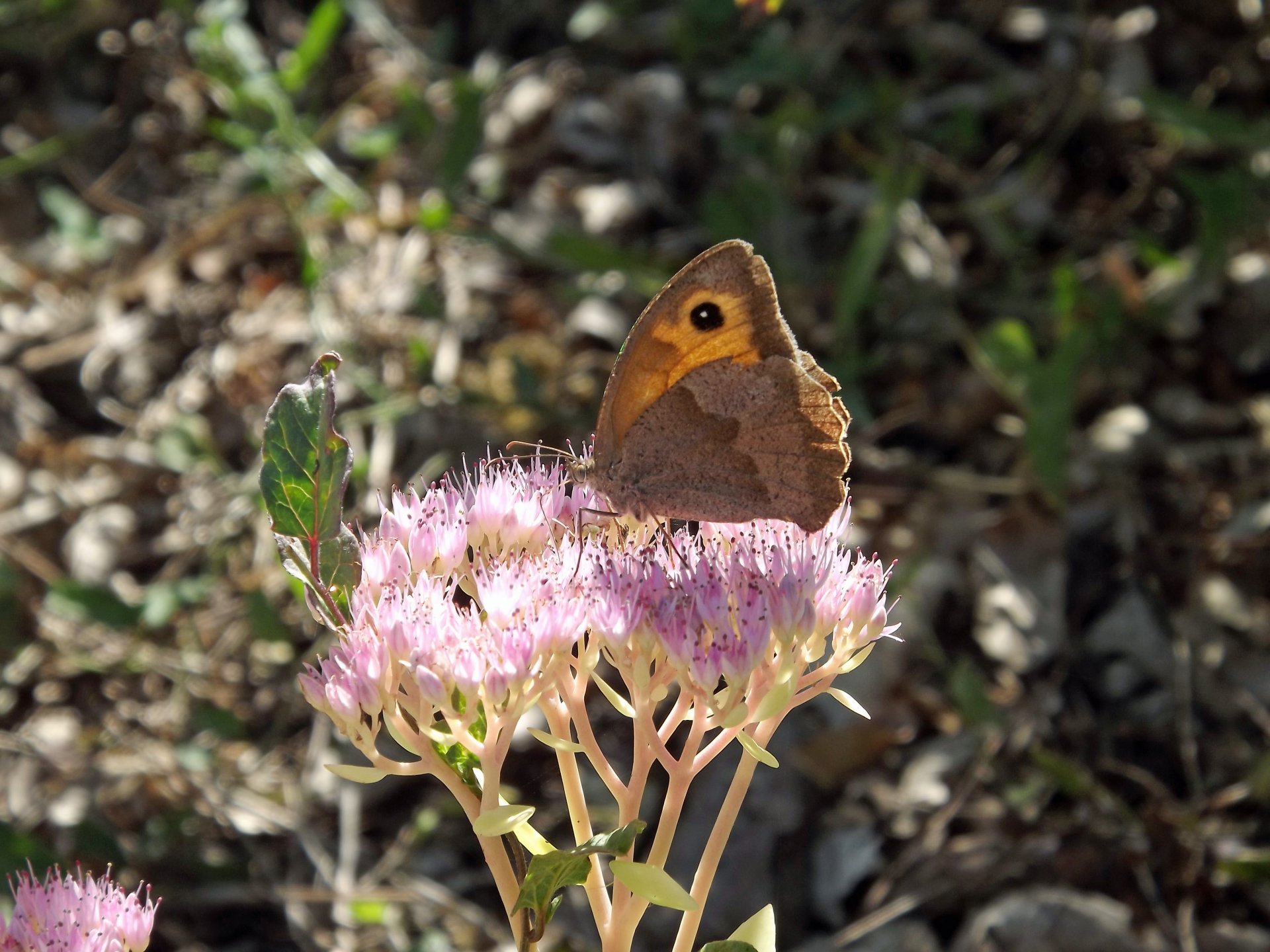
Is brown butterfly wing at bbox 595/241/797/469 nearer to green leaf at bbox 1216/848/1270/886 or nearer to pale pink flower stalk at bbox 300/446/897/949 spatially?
pale pink flower stalk at bbox 300/446/897/949

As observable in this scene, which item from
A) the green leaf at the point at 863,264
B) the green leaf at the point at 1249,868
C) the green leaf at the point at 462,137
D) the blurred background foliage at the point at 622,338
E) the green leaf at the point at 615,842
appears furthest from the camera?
the green leaf at the point at 462,137

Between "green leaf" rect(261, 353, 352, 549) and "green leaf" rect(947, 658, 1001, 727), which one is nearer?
"green leaf" rect(261, 353, 352, 549)

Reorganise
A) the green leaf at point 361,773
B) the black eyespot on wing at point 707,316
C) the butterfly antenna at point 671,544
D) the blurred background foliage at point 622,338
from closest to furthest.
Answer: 1. the green leaf at point 361,773
2. the butterfly antenna at point 671,544
3. the black eyespot on wing at point 707,316
4. the blurred background foliage at point 622,338

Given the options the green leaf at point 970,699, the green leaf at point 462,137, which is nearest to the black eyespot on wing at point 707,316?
the green leaf at point 970,699

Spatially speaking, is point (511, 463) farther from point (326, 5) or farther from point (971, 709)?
point (326, 5)

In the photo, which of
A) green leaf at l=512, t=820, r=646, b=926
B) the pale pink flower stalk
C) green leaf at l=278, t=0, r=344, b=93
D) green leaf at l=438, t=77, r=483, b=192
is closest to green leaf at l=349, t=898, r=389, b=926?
the pale pink flower stalk

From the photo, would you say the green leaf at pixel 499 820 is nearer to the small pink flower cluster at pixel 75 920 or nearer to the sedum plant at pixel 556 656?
the sedum plant at pixel 556 656

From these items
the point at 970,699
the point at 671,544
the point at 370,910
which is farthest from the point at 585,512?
the point at 970,699

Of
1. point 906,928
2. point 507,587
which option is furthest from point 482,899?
point 507,587
